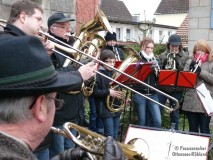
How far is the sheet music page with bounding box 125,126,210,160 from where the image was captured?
11.7 ft

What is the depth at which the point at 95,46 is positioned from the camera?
4.44 metres

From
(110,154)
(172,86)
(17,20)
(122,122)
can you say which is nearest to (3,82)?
(110,154)

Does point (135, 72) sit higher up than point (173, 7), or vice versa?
point (173, 7)

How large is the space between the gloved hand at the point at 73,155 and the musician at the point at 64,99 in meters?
1.67

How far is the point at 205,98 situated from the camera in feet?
17.9

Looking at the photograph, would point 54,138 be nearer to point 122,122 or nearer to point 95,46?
point 95,46

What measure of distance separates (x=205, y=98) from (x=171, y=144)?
2.01m

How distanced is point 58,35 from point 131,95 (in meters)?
2.37

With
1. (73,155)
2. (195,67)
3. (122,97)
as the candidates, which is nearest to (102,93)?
(122,97)

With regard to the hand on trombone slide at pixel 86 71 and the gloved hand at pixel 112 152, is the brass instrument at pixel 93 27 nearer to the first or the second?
the hand on trombone slide at pixel 86 71

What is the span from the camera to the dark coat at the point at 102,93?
522 centimetres

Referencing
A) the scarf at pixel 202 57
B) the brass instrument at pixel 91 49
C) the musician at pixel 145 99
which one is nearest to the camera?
the brass instrument at pixel 91 49

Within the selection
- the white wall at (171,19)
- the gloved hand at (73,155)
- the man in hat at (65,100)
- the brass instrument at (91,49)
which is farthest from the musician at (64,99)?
the white wall at (171,19)

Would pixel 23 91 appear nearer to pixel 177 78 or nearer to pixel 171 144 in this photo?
pixel 171 144
